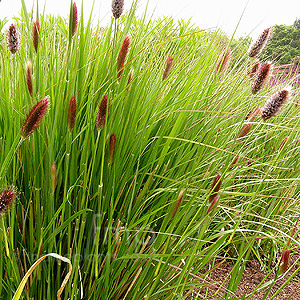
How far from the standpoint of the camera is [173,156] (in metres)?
1.46

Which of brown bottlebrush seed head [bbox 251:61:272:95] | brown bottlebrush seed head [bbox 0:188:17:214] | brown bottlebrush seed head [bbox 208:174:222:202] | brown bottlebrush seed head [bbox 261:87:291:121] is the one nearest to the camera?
brown bottlebrush seed head [bbox 0:188:17:214]

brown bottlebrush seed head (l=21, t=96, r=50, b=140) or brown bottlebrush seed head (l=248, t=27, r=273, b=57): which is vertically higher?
brown bottlebrush seed head (l=248, t=27, r=273, b=57)

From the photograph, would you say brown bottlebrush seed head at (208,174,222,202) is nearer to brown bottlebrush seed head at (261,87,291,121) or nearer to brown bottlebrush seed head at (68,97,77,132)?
brown bottlebrush seed head at (261,87,291,121)

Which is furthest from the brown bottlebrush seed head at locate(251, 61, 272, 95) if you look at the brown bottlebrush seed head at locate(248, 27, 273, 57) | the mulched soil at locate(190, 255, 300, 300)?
the mulched soil at locate(190, 255, 300, 300)

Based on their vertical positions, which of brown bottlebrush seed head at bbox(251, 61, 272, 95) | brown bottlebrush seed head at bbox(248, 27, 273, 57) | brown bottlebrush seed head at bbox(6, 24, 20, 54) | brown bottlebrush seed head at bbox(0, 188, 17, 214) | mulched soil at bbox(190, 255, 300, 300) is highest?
brown bottlebrush seed head at bbox(248, 27, 273, 57)

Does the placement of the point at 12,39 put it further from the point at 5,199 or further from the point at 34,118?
the point at 5,199

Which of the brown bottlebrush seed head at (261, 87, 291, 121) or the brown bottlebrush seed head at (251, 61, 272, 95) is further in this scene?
the brown bottlebrush seed head at (251, 61, 272, 95)

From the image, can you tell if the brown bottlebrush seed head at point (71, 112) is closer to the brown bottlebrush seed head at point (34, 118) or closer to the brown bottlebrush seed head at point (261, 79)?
the brown bottlebrush seed head at point (34, 118)

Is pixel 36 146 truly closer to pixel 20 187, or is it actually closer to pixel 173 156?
pixel 20 187

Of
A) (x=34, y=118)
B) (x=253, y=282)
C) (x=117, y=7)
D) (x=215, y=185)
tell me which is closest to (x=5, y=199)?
(x=34, y=118)

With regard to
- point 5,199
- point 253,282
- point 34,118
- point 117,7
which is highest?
point 117,7

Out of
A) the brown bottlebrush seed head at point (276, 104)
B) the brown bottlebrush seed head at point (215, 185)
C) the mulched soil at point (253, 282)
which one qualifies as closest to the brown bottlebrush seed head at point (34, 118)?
the brown bottlebrush seed head at point (215, 185)

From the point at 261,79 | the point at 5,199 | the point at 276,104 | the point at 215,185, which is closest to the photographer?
the point at 5,199

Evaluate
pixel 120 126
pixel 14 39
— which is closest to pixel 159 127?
pixel 120 126
